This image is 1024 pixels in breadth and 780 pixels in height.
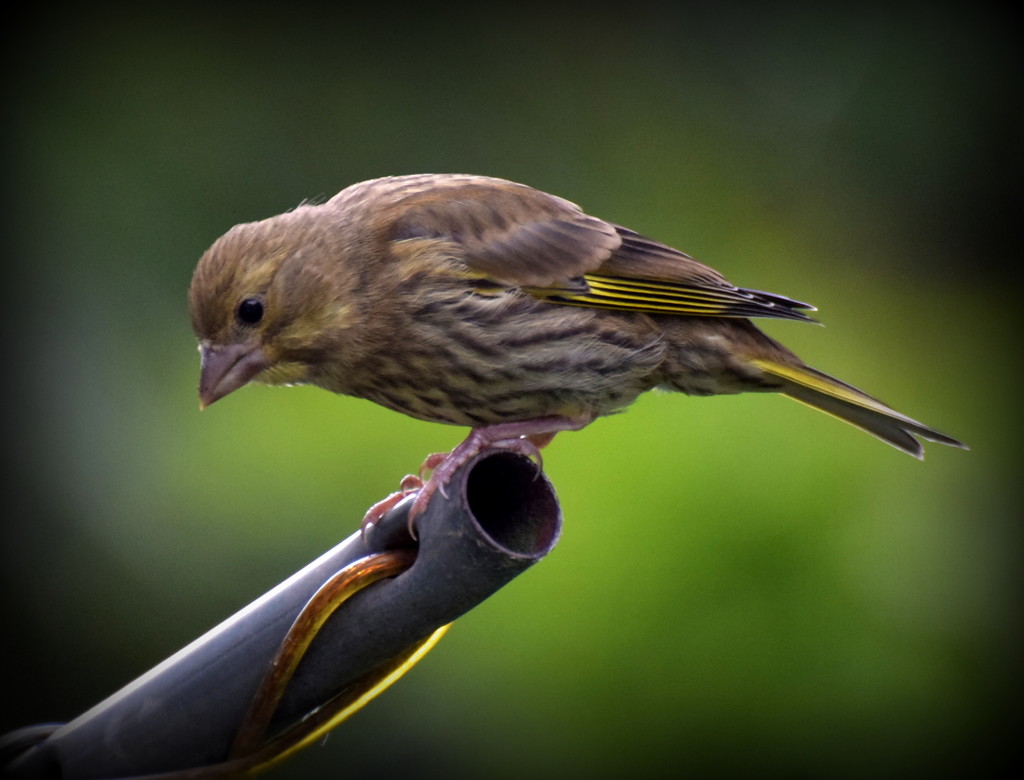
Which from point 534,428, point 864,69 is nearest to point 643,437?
point 534,428

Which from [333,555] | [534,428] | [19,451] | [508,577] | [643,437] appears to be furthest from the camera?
[19,451]

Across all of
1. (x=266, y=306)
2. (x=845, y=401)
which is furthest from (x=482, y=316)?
(x=845, y=401)

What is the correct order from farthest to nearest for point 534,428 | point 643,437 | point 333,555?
point 643,437, point 534,428, point 333,555

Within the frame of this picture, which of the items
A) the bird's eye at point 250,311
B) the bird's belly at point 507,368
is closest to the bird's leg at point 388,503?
the bird's belly at point 507,368

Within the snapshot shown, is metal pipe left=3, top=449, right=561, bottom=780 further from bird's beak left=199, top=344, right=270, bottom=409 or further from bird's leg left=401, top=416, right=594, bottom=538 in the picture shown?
bird's beak left=199, top=344, right=270, bottom=409

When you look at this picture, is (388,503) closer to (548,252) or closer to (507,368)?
(507,368)

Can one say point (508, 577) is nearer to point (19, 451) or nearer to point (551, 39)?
point (19, 451)
